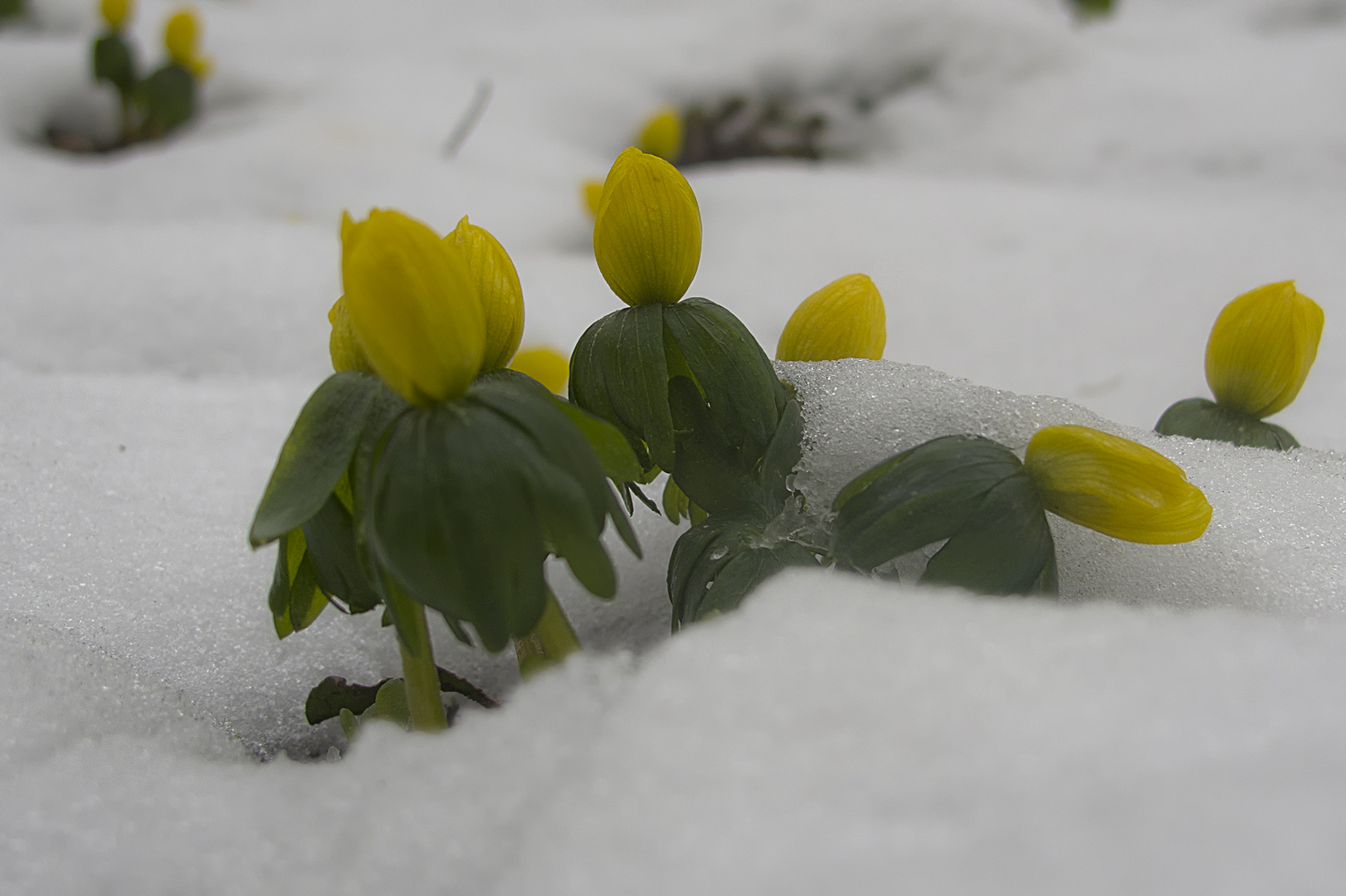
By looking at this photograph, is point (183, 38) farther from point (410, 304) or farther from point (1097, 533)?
point (1097, 533)

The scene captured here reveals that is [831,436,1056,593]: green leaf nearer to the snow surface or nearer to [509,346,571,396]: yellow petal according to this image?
the snow surface

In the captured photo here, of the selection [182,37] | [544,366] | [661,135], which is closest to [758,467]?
[544,366]

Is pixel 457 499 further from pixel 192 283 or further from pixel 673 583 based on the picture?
pixel 192 283

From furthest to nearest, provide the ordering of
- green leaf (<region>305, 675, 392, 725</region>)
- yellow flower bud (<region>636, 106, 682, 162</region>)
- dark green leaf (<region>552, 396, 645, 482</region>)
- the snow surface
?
yellow flower bud (<region>636, 106, 682, 162</region>) → green leaf (<region>305, 675, 392, 725</region>) → dark green leaf (<region>552, 396, 645, 482</region>) → the snow surface

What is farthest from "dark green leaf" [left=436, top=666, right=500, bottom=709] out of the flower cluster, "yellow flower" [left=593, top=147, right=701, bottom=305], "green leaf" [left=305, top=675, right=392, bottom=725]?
the flower cluster

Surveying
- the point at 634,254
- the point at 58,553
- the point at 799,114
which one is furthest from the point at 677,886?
the point at 799,114

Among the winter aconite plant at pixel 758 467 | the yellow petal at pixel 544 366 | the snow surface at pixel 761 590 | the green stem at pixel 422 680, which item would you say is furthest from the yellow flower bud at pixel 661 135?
the green stem at pixel 422 680

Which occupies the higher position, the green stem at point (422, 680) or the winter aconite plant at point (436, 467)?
the winter aconite plant at point (436, 467)

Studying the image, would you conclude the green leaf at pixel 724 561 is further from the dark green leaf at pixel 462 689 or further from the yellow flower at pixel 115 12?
the yellow flower at pixel 115 12
